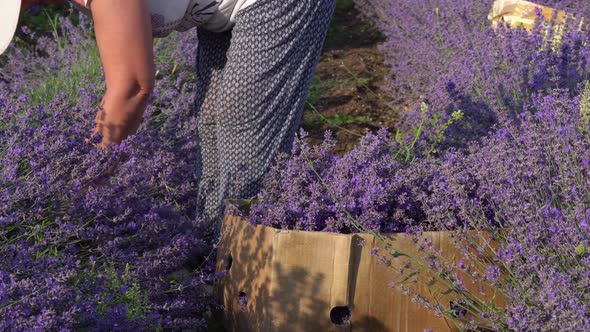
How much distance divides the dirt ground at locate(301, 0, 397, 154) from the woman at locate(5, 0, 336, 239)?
1.13 metres

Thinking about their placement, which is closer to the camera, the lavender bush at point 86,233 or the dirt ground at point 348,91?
the lavender bush at point 86,233

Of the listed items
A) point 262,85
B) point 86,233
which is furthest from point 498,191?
point 86,233

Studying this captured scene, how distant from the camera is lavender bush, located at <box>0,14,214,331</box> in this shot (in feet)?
6.93

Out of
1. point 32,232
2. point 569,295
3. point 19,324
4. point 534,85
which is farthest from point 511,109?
point 19,324

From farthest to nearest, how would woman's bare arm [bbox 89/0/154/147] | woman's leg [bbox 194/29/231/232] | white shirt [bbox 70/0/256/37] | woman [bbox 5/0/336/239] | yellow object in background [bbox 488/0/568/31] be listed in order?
yellow object in background [bbox 488/0/568/31] → woman's leg [bbox 194/29/231/232] → white shirt [bbox 70/0/256/37] → woman [bbox 5/0/336/239] → woman's bare arm [bbox 89/0/154/147]

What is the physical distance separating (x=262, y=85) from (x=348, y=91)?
238 cm

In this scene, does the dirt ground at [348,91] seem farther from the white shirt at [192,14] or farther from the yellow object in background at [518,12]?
the white shirt at [192,14]

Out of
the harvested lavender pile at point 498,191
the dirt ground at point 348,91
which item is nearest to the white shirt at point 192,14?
the harvested lavender pile at point 498,191

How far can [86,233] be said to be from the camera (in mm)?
2346

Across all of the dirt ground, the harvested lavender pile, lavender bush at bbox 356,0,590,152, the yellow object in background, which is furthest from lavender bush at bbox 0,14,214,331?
the yellow object in background

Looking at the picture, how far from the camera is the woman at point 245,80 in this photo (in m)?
2.66

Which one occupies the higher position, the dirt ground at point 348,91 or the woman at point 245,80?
the woman at point 245,80

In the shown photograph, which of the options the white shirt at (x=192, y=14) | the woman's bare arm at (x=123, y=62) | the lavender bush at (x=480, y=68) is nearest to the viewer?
the woman's bare arm at (x=123, y=62)

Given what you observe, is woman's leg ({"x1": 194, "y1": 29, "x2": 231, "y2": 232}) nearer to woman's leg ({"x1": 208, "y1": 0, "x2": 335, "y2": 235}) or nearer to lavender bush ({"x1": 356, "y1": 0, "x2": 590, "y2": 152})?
woman's leg ({"x1": 208, "y1": 0, "x2": 335, "y2": 235})
